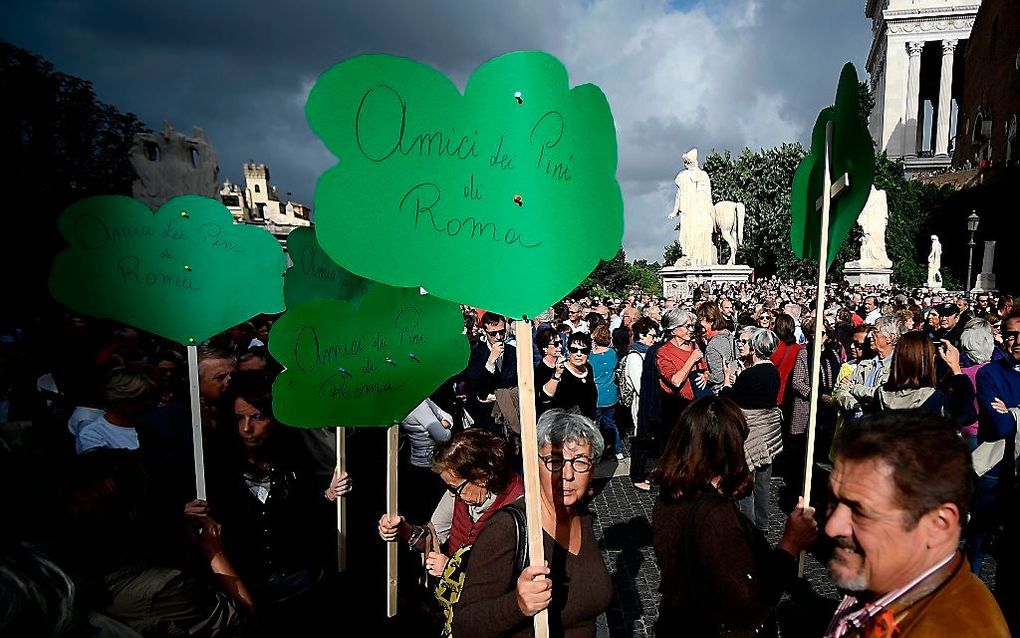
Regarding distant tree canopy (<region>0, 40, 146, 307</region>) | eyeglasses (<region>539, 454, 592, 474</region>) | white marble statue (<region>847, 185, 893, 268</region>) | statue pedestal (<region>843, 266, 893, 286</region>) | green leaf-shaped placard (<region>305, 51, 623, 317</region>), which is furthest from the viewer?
white marble statue (<region>847, 185, 893, 268</region>)

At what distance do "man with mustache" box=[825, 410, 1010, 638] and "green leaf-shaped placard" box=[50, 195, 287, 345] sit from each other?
2570 mm

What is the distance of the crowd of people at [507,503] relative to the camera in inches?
53.8

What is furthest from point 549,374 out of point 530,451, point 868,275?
point 868,275

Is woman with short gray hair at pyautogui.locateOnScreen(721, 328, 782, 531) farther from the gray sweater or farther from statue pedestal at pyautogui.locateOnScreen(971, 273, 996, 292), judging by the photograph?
statue pedestal at pyautogui.locateOnScreen(971, 273, 996, 292)

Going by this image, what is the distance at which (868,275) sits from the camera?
2172 cm

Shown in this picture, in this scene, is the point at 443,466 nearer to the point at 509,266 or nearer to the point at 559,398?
the point at 509,266

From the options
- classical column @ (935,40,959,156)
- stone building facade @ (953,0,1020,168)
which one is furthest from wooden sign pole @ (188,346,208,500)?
classical column @ (935,40,959,156)

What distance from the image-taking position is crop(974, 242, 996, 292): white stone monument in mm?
28141

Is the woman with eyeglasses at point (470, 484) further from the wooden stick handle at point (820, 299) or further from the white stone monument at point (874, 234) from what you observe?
the white stone monument at point (874, 234)

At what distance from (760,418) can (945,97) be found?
5795cm

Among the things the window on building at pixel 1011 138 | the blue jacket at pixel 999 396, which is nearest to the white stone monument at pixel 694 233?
the blue jacket at pixel 999 396

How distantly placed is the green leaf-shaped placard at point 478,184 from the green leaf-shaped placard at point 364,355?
31.5 inches

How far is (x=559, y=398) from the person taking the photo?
479cm

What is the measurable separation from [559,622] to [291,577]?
5.08 feet
